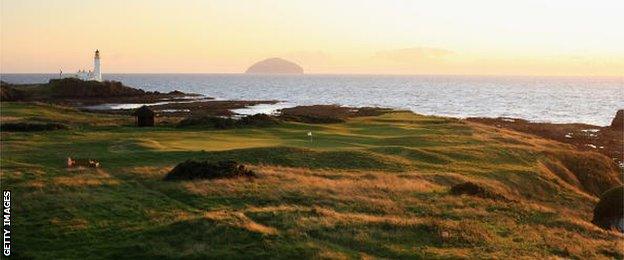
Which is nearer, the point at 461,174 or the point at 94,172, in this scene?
the point at 94,172

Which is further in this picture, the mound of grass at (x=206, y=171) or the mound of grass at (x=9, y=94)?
the mound of grass at (x=9, y=94)

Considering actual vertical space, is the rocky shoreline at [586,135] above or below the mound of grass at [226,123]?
below

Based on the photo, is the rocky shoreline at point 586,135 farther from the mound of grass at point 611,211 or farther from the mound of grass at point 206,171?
the mound of grass at point 206,171

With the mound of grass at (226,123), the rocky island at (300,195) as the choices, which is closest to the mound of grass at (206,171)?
the rocky island at (300,195)

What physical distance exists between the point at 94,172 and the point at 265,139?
19.5 meters

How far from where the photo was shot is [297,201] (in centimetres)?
2533

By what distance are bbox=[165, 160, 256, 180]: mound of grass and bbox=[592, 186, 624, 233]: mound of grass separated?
17428 mm

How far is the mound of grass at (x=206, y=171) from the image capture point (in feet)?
93.3

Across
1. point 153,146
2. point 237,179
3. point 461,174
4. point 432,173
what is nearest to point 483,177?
point 461,174

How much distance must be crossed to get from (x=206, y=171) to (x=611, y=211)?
20028 millimetres

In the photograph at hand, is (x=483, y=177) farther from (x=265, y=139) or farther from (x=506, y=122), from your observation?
(x=506, y=122)

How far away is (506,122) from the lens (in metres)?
84.3

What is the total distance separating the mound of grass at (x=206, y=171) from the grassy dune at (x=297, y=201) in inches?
35.3

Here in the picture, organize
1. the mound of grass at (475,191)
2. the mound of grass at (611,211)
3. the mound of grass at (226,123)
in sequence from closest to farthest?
1. the mound of grass at (611,211)
2. the mound of grass at (475,191)
3. the mound of grass at (226,123)
